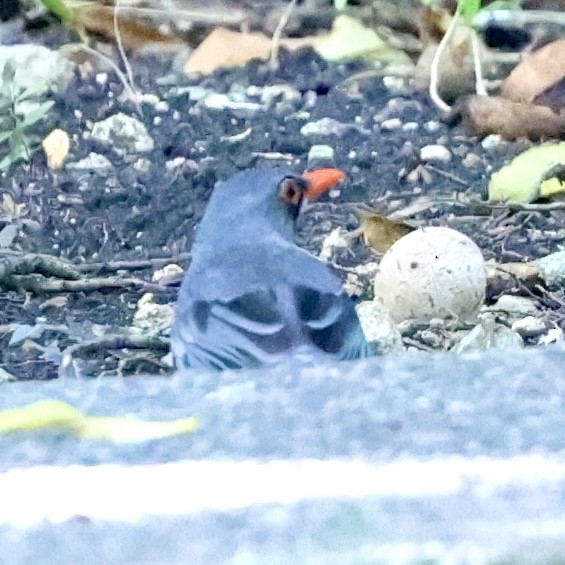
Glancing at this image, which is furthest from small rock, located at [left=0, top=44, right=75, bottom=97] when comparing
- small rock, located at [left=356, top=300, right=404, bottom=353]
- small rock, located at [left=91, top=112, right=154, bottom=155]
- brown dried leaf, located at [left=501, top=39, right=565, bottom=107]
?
small rock, located at [left=356, top=300, right=404, bottom=353]

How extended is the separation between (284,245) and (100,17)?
1.54m

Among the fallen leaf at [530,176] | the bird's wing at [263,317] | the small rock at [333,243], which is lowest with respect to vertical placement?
the fallen leaf at [530,176]

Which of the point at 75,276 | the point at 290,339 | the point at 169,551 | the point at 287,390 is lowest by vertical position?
the point at 75,276

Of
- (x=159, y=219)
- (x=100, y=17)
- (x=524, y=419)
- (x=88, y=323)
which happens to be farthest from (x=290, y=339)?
(x=100, y=17)

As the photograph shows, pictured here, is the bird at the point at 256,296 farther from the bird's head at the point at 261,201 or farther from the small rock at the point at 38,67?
the small rock at the point at 38,67

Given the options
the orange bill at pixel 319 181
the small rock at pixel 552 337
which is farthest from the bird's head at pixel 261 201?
the small rock at pixel 552 337

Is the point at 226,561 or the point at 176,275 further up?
the point at 226,561

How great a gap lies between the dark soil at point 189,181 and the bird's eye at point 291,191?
4.8 inches

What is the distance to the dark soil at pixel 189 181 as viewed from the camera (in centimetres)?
179

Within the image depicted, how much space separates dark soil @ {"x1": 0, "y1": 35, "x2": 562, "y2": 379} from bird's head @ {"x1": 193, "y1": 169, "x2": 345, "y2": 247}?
1.3 inches

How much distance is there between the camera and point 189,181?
2.44m

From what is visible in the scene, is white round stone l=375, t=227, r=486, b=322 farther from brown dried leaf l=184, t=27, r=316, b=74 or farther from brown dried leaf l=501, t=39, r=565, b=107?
brown dried leaf l=184, t=27, r=316, b=74

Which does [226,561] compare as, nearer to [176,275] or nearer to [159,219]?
[176,275]

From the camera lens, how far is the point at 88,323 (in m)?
1.70
